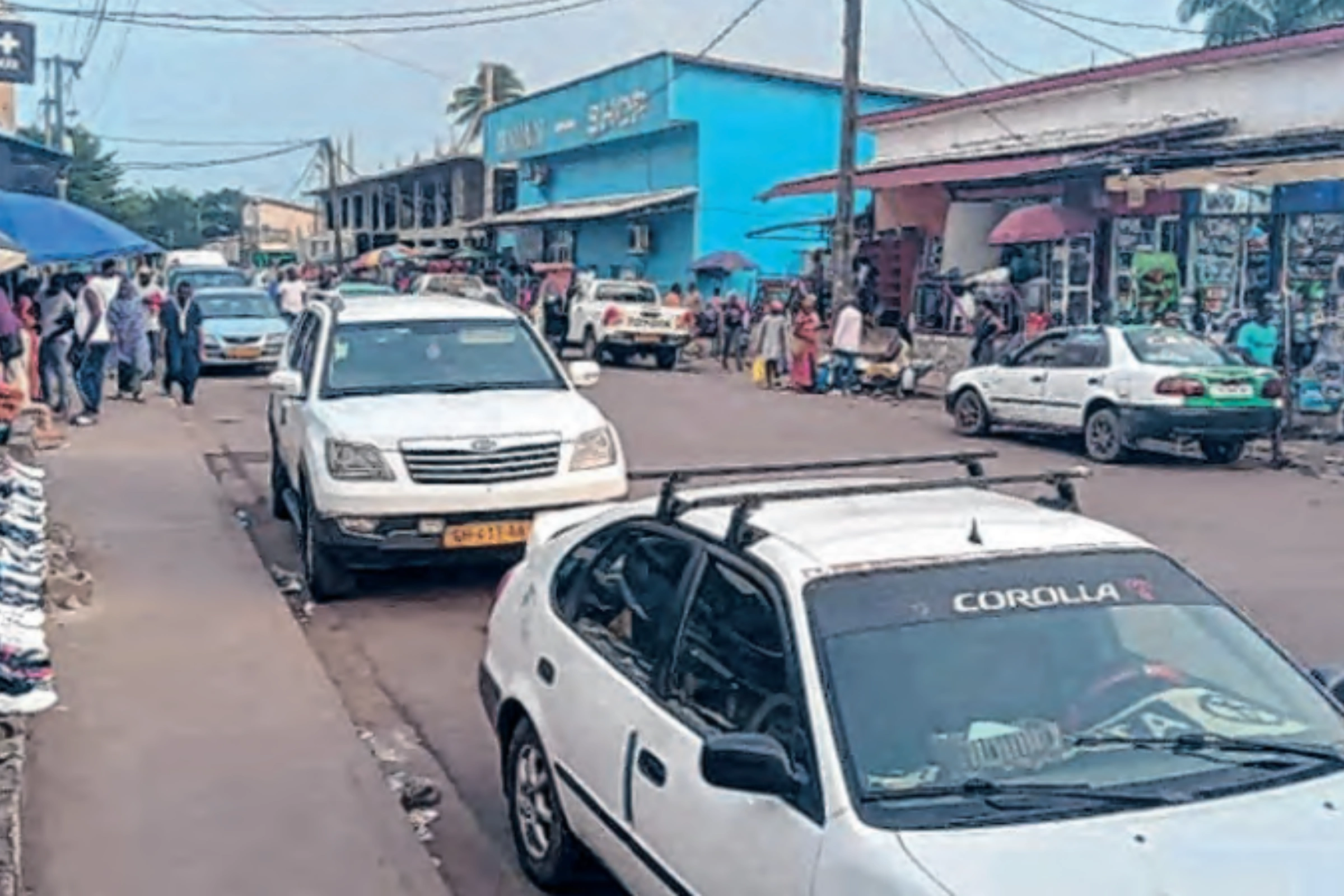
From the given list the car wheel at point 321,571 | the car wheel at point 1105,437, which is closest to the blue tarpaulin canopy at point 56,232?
the car wheel at point 321,571

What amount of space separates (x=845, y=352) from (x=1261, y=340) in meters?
8.27

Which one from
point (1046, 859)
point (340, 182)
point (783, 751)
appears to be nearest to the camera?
point (1046, 859)

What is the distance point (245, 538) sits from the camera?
12.2 meters

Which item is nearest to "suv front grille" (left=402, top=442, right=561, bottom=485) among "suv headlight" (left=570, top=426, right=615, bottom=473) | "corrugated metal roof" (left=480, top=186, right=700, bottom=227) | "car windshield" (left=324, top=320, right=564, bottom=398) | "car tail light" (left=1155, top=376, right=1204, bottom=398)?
"suv headlight" (left=570, top=426, right=615, bottom=473)

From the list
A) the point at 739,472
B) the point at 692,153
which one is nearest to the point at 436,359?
the point at 739,472

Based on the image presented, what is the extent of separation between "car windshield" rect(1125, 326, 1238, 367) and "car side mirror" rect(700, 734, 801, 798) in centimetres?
1426

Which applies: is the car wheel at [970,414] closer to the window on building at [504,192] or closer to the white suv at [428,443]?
the white suv at [428,443]

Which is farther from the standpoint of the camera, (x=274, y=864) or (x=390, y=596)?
(x=390, y=596)

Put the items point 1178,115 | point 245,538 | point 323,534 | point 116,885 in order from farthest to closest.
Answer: point 1178,115, point 245,538, point 323,534, point 116,885

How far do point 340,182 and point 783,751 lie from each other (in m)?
79.5

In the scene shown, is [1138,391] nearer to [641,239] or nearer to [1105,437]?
[1105,437]

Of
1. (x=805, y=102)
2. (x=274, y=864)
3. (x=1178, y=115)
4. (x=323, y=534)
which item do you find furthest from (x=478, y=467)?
(x=805, y=102)

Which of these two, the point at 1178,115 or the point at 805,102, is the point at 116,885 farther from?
the point at 805,102

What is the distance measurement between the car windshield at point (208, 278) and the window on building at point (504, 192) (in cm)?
2513
